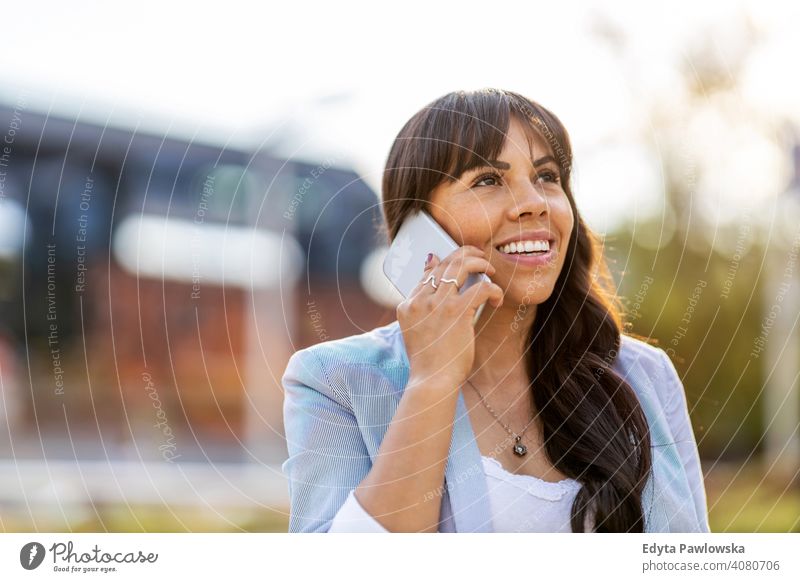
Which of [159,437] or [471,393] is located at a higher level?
[471,393]

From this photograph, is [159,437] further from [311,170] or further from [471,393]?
[471,393]

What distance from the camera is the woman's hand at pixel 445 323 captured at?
3.31 ft

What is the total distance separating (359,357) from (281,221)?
0.65 metres

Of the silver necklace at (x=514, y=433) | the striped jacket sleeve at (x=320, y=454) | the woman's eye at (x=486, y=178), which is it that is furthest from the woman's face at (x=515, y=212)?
the striped jacket sleeve at (x=320, y=454)

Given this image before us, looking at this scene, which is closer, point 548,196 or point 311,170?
point 548,196

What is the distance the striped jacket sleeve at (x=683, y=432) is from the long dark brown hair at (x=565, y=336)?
0.05 metres

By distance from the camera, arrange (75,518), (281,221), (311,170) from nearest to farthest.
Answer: (311,170)
(281,221)
(75,518)

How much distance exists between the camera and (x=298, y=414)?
1.05 metres

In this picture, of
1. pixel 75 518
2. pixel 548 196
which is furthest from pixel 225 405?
pixel 548 196

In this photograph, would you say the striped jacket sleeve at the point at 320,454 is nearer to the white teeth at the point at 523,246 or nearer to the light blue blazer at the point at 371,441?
the light blue blazer at the point at 371,441
